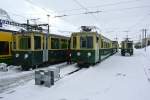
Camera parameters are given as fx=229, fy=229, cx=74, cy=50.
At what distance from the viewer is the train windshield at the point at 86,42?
692 inches

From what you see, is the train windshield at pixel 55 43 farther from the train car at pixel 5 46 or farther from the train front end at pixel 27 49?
the train car at pixel 5 46

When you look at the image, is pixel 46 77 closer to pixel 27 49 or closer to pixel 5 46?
pixel 27 49

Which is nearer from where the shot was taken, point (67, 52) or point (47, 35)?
point (47, 35)

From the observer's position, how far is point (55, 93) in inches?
350

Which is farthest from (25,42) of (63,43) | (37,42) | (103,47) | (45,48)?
(103,47)

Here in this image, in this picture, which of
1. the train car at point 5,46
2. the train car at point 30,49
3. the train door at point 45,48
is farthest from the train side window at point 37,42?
the train car at point 5,46

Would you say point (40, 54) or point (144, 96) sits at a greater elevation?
point (40, 54)

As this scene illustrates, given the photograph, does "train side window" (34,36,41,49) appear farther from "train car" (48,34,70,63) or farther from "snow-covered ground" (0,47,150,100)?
"snow-covered ground" (0,47,150,100)

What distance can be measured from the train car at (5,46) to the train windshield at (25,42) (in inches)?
71.0

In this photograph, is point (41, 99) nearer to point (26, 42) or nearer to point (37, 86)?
point (37, 86)

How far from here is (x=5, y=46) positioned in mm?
17531

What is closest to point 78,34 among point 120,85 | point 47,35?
point 47,35

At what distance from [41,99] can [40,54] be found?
9.06 meters

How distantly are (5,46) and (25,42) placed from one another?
92.1 inches
